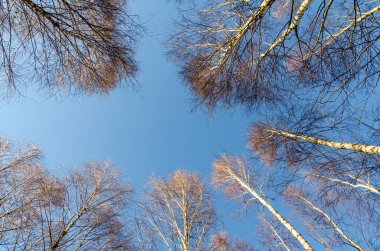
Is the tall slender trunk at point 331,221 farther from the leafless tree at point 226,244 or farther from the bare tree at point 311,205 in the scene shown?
the leafless tree at point 226,244

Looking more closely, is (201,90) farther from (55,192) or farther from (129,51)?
(55,192)

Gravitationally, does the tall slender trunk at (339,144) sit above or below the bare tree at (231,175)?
below

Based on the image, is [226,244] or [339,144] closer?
[339,144]

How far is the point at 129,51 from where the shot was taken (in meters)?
4.05

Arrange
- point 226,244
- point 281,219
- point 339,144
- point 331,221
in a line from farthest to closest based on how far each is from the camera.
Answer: point 226,244 < point 331,221 < point 281,219 < point 339,144

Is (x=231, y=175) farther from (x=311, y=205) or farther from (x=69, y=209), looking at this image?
(x=69, y=209)

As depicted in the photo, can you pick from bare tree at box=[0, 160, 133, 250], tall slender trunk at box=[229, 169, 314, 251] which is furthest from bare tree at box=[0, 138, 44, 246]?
tall slender trunk at box=[229, 169, 314, 251]

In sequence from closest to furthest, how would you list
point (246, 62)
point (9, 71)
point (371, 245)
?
1. point (9, 71)
2. point (246, 62)
3. point (371, 245)

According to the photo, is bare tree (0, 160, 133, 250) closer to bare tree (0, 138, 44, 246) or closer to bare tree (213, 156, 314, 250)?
bare tree (0, 138, 44, 246)

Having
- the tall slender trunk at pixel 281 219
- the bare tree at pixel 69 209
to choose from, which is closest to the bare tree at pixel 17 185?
the bare tree at pixel 69 209

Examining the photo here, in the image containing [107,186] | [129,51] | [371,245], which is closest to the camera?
[129,51]

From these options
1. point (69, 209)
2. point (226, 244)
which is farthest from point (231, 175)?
point (69, 209)

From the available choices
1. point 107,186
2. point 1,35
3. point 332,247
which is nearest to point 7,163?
point 107,186

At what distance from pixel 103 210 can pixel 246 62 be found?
5.40 m
